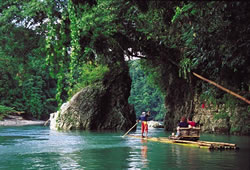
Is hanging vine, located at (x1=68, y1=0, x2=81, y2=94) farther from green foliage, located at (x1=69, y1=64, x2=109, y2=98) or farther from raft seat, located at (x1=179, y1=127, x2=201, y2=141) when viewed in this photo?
green foliage, located at (x1=69, y1=64, x2=109, y2=98)

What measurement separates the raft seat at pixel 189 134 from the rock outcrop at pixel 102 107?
1736 cm

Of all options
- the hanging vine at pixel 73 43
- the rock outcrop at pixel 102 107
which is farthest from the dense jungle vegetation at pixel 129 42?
the rock outcrop at pixel 102 107

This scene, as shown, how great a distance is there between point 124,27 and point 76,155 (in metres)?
16.4

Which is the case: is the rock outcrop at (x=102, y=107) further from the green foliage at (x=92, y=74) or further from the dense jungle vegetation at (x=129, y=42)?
the dense jungle vegetation at (x=129, y=42)

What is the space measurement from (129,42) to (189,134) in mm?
13087

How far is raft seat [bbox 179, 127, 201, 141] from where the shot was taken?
19.2 meters

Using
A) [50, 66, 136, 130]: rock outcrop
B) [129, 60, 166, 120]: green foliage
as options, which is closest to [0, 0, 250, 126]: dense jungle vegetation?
[50, 66, 136, 130]: rock outcrop

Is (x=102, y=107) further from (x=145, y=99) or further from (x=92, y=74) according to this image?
(x=145, y=99)

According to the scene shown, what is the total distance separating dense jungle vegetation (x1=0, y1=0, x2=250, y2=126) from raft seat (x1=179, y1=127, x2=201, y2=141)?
1802 millimetres

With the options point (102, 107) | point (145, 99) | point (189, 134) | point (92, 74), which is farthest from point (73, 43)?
point (145, 99)

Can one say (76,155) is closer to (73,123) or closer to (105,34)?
(105,34)

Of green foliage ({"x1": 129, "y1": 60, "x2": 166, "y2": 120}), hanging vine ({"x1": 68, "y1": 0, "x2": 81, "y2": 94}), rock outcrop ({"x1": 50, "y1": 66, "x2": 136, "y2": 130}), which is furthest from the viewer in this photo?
green foliage ({"x1": 129, "y1": 60, "x2": 166, "y2": 120})

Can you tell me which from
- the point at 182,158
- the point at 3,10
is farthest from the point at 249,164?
the point at 3,10

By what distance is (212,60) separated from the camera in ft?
40.0
